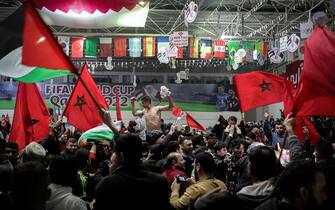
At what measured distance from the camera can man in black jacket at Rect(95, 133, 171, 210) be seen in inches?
109

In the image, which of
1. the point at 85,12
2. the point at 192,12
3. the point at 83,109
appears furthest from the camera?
the point at 192,12

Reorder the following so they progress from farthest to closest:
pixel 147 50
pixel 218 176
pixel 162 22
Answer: pixel 162 22
pixel 147 50
pixel 218 176

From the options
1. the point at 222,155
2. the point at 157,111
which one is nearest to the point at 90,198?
the point at 222,155

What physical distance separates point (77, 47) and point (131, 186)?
52.3ft

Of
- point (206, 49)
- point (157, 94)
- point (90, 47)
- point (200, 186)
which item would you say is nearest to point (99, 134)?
point (200, 186)

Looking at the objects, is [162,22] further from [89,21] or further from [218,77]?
[89,21]

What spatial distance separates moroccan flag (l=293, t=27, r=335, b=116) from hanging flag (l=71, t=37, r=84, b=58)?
48.8ft

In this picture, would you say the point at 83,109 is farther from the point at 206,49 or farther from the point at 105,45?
the point at 206,49

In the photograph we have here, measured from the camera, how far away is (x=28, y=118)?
5762 millimetres

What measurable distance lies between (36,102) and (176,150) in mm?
2033

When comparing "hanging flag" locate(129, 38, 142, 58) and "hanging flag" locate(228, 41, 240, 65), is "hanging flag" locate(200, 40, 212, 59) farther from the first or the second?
"hanging flag" locate(129, 38, 142, 58)

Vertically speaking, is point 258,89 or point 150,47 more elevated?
point 150,47

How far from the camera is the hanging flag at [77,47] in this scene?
18.0 metres

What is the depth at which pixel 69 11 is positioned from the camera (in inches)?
199
